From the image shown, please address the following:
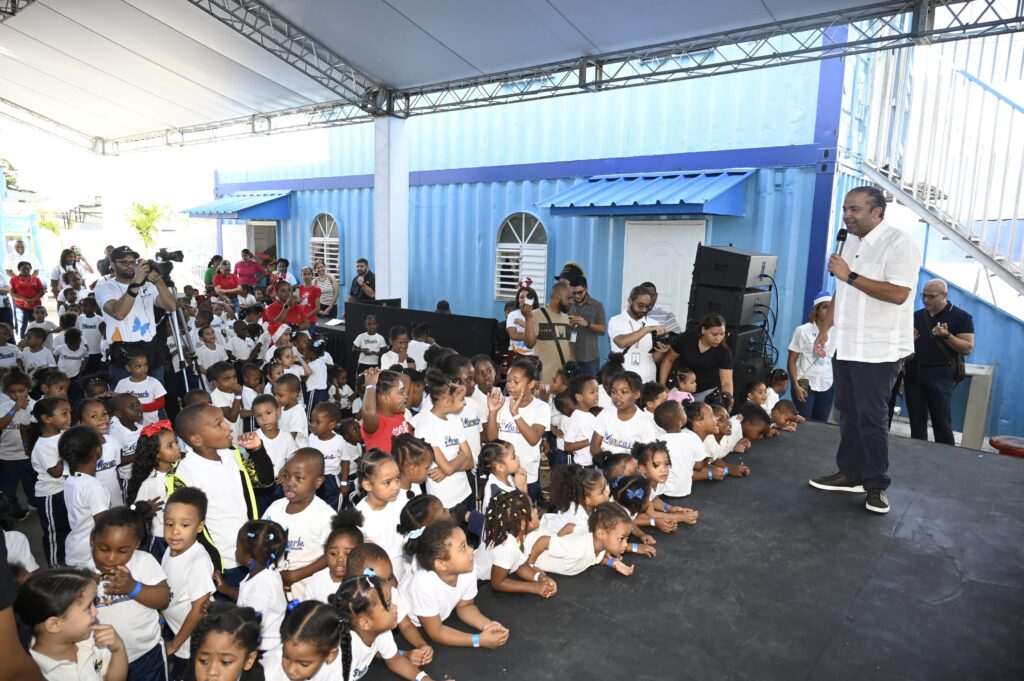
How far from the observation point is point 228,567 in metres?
2.70

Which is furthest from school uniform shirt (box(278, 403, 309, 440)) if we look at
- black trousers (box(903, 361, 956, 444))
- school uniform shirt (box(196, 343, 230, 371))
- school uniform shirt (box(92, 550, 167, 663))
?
black trousers (box(903, 361, 956, 444))

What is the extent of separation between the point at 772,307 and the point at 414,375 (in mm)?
4491

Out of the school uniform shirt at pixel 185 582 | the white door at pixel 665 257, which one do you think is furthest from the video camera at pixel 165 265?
the white door at pixel 665 257

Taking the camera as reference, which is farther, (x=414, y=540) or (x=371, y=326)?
(x=371, y=326)

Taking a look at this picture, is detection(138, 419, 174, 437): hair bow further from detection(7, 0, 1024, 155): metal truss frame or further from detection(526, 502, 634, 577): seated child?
detection(7, 0, 1024, 155): metal truss frame

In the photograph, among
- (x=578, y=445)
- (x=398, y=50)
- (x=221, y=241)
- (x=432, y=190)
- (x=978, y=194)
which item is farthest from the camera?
(x=221, y=241)

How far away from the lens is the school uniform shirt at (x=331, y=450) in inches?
145

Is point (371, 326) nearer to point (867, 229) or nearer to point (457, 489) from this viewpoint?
point (457, 489)

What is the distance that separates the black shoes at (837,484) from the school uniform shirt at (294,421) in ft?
10.7

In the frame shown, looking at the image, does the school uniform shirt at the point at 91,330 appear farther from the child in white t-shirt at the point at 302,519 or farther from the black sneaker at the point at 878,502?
the black sneaker at the point at 878,502

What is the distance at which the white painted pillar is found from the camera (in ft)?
29.9

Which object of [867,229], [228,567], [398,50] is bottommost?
[228,567]

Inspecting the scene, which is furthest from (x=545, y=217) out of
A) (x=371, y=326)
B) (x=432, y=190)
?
(x=371, y=326)

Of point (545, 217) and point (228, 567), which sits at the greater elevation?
point (545, 217)
